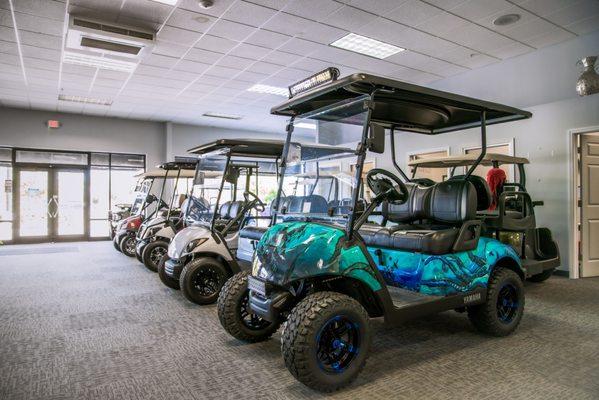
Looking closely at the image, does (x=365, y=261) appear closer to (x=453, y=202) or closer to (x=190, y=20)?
(x=453, y=202)

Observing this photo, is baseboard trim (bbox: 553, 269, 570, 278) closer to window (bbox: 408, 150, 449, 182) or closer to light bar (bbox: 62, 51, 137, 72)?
window (bbox: 408, 150, 449, 182)

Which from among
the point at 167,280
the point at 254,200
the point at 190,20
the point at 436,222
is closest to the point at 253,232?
the point at 254,200

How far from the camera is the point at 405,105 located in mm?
3217

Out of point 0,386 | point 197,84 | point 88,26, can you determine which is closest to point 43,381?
point 0,386

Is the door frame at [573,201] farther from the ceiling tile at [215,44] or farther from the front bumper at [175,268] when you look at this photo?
the front bumper at [175,268]

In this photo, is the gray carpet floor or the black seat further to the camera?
the black seat

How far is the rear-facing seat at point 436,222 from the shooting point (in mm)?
3023

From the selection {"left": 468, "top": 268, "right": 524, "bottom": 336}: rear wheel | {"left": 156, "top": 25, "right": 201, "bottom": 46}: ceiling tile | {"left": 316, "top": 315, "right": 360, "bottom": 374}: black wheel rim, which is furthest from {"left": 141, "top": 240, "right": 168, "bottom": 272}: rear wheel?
{"left": 468, "top": 268, "right": 524, "bottom": 336}: rear wheel

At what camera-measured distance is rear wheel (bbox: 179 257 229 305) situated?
425 centimetres

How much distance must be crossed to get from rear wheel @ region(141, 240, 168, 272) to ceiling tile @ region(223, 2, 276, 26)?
3328 millimetres

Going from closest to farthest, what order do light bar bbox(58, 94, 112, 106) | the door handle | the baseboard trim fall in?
1. the baseboard trim
2. light bar bbox(58, 94, 112, 106)
3. the door handle

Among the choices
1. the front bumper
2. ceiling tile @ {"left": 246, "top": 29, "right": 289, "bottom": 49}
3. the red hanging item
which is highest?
ceiling tile @ {"left": 246, "top": 29, "right": 289, "bottom": 49}

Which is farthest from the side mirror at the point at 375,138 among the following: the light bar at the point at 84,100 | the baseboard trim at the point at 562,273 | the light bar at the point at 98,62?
the light bar at the point at 84,100

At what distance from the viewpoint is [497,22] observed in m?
5.24
